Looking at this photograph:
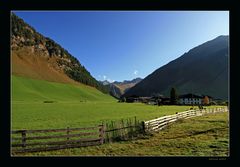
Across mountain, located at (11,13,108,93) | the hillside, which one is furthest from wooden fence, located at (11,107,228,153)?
mountain, located at (11,13,108,93)

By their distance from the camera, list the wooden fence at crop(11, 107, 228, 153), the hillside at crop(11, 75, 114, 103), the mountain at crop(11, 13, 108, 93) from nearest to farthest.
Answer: the wooden fence at crop(11, 107, 228, 153), the hillside at crop(11, 75, 114, 103), the mountain at crop(11, 13, 108, 93)

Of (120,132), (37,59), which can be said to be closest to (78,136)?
(120,132)

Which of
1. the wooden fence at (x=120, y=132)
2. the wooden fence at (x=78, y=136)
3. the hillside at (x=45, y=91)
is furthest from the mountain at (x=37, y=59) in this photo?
the wooden fence at (x=120, y=132)

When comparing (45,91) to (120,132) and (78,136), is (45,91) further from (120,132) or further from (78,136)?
(78,136)

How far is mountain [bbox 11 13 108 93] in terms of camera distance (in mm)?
145000

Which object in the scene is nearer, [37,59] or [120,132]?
[120,132]

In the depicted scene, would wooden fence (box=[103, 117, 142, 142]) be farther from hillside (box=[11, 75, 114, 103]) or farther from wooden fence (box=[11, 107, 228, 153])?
hillside (box=[11, 75, 114, 103])

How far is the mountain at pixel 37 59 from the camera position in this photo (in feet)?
476

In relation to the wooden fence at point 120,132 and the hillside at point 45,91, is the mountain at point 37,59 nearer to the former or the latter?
the hillside at point 45,91

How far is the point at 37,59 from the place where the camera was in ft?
539
